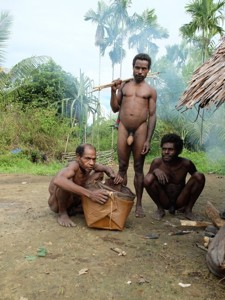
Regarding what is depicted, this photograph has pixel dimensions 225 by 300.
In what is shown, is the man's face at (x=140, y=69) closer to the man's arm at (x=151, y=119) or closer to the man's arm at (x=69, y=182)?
the man's arm at (x=151, y=119)

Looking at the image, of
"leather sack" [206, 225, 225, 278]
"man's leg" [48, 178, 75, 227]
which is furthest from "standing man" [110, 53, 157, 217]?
"leather sack" [206, 225, 225, 278]

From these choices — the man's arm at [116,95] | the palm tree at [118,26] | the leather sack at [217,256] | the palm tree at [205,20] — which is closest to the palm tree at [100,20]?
the palm tree at [118,26]

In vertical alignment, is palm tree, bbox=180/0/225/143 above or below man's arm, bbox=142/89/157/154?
above

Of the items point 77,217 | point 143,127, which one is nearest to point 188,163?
point 143,127

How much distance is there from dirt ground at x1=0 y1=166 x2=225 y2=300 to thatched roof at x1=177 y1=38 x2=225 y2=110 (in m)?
1.46

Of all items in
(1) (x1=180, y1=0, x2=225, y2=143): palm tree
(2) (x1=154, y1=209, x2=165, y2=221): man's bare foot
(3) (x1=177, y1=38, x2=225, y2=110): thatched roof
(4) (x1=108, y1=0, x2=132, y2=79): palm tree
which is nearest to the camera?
(3) (x1=177, y1=38, x2=225, y2=110): thatched roof

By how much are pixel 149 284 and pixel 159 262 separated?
1.43 feet

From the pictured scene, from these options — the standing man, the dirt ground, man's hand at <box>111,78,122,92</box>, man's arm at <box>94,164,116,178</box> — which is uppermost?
man's hand at <box>111,78,122,92</box>

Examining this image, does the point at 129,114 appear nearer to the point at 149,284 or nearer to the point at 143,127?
the point at 143,127

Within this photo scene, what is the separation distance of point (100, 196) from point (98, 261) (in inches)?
28.5

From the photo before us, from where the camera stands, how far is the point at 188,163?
4391 mm

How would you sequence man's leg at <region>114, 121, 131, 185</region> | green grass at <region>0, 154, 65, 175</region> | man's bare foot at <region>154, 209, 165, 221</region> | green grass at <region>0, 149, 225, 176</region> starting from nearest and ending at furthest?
1. man's bare foot at <region>154, 209, 165, 221</region>
2. man's leg at <region>114, 121, 131, 185</region>
3. green grass at <region>0, 154, 65, 175</region>
4. green grass at <region>0, 149, 225, 176</region>

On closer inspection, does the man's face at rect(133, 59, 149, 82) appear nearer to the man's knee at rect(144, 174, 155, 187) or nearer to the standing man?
the standing man

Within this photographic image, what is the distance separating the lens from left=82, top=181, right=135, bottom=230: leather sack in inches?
143
